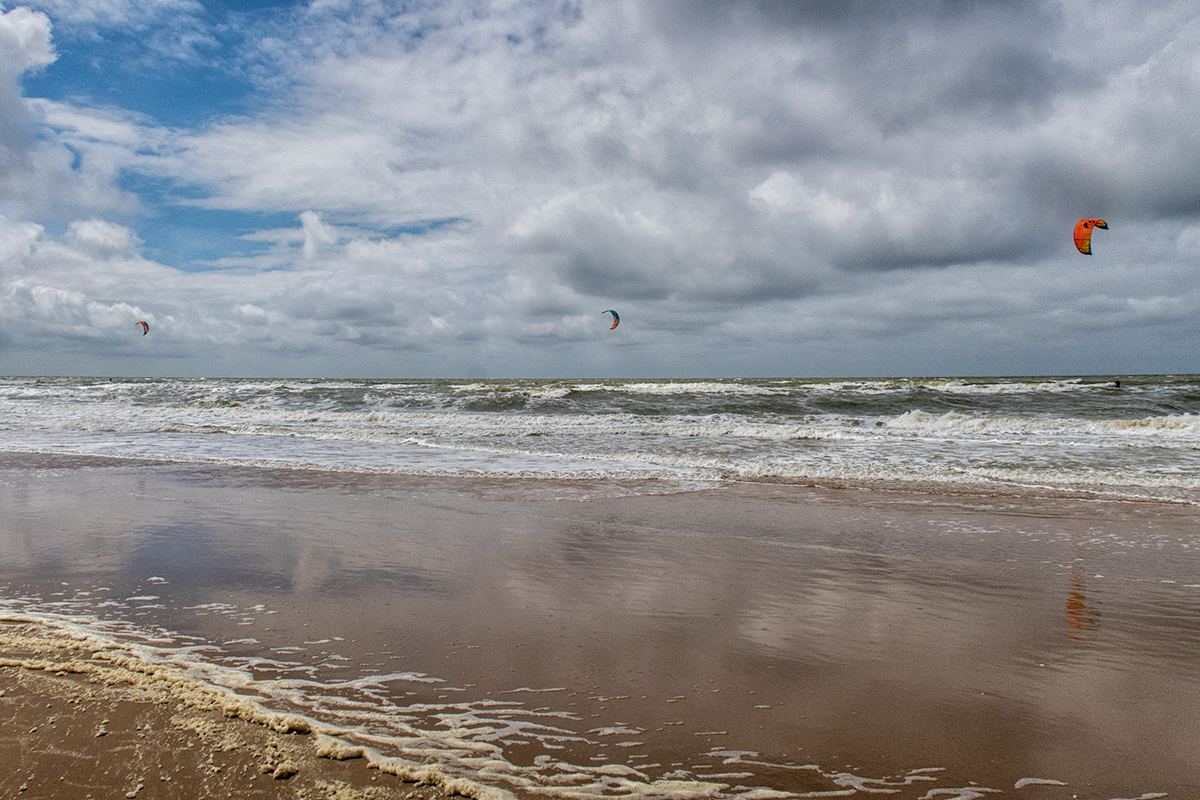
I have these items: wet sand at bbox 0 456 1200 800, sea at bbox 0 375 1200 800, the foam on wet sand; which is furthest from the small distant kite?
the foam on wet sand

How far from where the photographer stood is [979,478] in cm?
1048

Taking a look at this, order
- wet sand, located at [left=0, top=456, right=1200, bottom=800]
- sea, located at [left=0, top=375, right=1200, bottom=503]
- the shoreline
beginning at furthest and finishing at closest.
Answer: sea, located at [left=0, top=375, right=1200, bottom=503]
the shoreline
wet sand, located at [left=0, top=456, right=1200, bottom=800]

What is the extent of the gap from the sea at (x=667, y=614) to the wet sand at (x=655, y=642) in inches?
0.8

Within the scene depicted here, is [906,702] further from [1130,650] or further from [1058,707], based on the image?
[1130,650]

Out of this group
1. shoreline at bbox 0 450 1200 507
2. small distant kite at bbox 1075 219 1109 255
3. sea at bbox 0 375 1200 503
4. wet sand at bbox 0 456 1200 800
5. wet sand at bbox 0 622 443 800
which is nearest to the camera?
wet sand at bbox 0 622 443 800

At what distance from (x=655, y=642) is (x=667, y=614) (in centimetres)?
48

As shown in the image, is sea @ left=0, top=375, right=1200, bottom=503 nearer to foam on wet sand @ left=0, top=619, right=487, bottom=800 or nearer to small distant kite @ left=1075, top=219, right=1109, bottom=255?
small distant kite @ left=1075, top=219, right=1109, bottom=255

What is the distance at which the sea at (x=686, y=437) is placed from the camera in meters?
11.1

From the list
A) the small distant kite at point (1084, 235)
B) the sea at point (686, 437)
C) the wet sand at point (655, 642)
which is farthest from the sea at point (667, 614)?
the small distant kite at point (1084, 235)

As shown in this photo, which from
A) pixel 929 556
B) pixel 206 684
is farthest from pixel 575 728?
pixel 929 556

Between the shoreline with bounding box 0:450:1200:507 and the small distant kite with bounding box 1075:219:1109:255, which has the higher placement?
the small distant kite with bounding box 1075:219:1109:255

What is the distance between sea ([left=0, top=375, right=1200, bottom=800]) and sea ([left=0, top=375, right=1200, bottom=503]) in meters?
0.41

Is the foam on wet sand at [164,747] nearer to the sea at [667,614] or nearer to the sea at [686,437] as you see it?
the sea at [667,614]

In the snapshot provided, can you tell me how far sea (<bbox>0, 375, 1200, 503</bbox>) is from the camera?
11.1 meters
